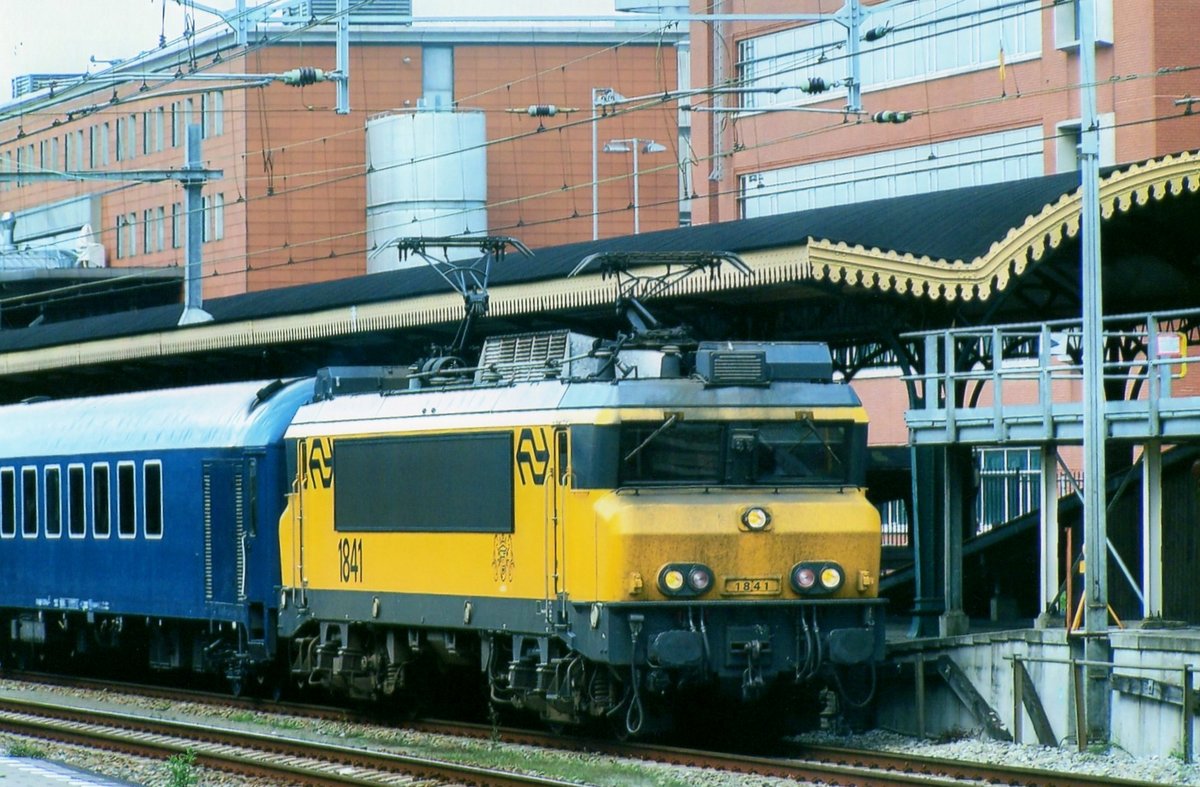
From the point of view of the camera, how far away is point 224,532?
2328 cm

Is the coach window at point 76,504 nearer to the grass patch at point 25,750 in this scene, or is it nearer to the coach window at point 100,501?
the coach window at point 100,501

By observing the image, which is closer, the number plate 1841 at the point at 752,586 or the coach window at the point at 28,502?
the number plate 1841 at the point at 752,586

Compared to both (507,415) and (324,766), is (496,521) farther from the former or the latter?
(324,766)

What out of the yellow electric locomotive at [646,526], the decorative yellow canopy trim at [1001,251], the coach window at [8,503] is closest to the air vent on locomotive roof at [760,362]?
the yellow electric locomotive at [646,526]

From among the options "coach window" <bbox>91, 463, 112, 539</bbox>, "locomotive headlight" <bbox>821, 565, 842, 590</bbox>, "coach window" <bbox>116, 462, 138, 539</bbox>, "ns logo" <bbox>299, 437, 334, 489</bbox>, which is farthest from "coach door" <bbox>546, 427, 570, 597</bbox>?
"coach window" <bbox>91, 463, 112, 539</bbox>

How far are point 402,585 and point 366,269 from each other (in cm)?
5598

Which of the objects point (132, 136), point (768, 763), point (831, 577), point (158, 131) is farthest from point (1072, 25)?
point (132, 136)

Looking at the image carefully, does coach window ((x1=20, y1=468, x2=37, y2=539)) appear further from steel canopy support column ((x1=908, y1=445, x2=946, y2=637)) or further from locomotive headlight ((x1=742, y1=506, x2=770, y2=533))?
locomotive headlight ((x1=742, y1=506, x2=770, y2=533))

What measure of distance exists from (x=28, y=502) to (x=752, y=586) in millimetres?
13313

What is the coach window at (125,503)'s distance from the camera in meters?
25.3

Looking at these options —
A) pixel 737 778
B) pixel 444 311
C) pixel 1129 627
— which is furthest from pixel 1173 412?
pixel 444 311

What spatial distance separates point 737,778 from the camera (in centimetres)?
1647

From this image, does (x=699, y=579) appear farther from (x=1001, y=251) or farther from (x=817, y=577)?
(x=1001, y=251)

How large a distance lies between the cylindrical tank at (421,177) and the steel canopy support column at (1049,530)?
172ft
